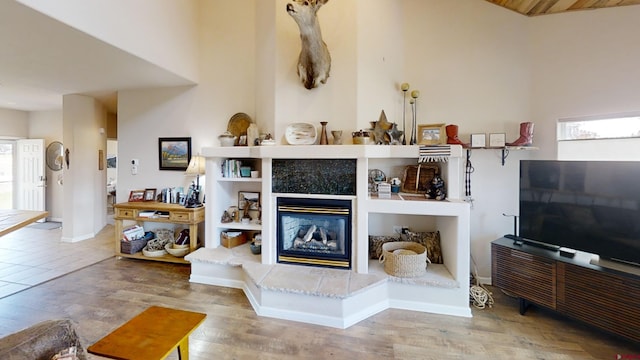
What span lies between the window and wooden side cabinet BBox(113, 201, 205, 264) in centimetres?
455

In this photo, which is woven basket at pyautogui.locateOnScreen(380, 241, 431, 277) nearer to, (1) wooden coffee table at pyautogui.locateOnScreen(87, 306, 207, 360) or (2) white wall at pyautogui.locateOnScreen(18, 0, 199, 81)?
(1) wooden coffee table at pyautogui.locateOnScreen(87, 306, 207, 360)

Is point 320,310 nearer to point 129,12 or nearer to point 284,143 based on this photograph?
point 284,143

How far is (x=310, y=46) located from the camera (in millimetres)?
2992

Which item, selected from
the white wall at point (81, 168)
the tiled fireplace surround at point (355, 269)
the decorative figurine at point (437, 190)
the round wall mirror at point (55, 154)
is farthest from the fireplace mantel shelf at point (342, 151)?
the round wall mirror at point (55, 154)

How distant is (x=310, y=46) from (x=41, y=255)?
5.06 m

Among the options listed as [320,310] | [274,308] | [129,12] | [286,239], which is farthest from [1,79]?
[320,310]

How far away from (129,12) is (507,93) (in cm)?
427

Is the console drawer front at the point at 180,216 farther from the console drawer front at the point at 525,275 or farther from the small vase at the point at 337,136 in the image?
the console drawer front at the point at 525,275

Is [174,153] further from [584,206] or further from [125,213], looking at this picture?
[584,206]

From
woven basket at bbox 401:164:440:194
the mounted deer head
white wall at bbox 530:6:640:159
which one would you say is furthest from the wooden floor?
the mounted deer head

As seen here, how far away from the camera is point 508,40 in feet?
10.5

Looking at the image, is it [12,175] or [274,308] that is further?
[12,175]

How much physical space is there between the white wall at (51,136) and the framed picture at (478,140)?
321 inches

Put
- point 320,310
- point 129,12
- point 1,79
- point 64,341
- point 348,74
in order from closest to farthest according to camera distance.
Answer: point 64,341 < point 320,310 < point 129,12 < point 348,74 < point 1,79
